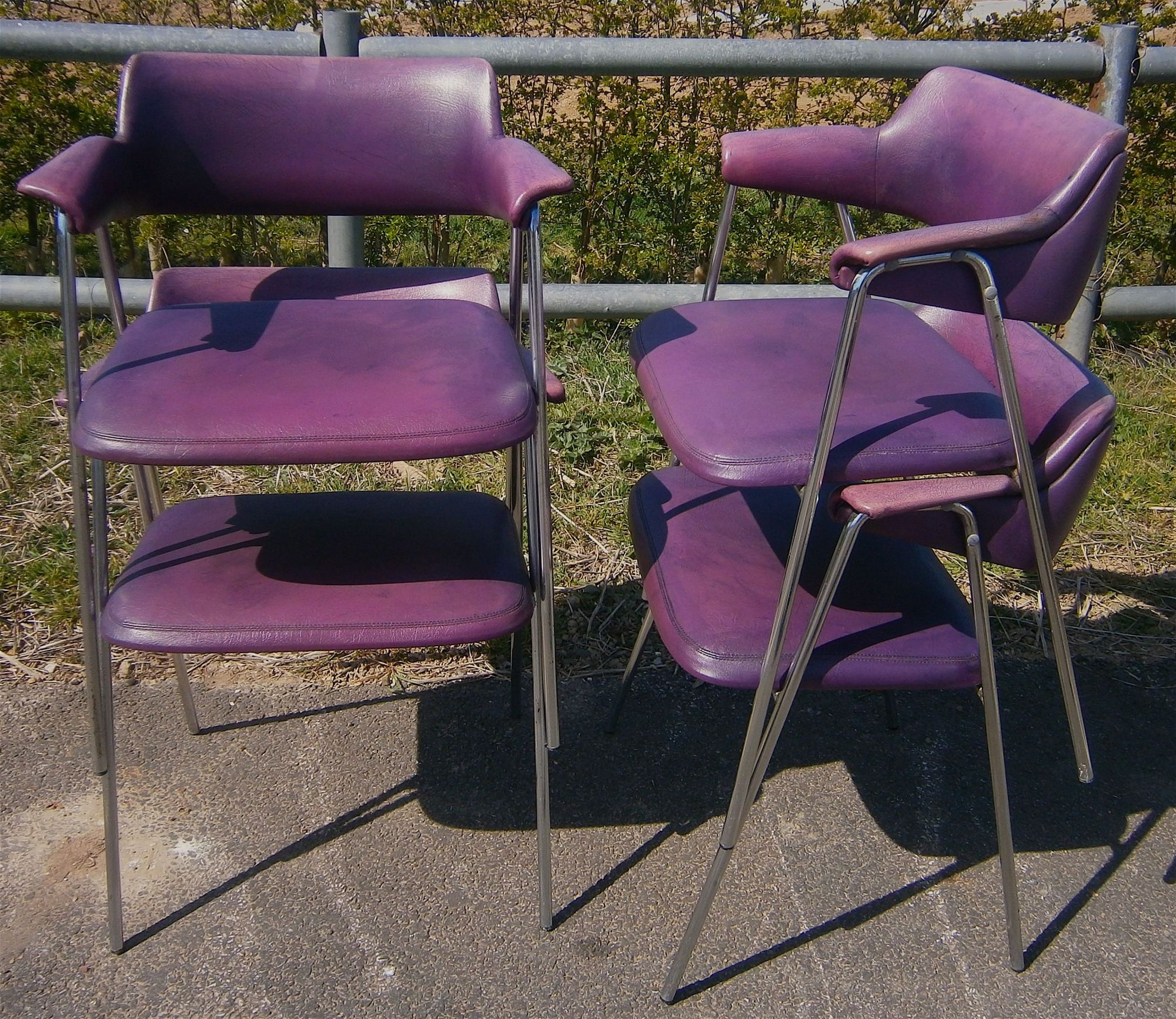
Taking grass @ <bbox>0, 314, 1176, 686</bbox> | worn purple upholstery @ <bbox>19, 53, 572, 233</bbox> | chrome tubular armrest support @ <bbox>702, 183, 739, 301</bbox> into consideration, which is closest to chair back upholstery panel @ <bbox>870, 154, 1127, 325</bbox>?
chrome tubular armrest support @ <bbox>702, 183, 739, 301</bbox>

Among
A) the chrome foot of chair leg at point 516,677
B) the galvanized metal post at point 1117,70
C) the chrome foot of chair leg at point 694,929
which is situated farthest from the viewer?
the galvanized metal post at point 1117,70

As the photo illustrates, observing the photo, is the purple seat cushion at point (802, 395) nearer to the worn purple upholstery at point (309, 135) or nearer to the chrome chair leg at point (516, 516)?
the chrome chair leg at point (516, 516)

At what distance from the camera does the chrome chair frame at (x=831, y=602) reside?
1640mm

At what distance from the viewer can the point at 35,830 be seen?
89.5 inches

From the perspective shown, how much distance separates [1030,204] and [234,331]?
1343 mm

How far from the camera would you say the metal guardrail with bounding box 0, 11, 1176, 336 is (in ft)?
10.3

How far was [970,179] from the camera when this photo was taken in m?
2.08

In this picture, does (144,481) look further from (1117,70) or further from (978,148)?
(1117,70)

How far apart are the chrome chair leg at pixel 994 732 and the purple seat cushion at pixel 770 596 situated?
6 cm

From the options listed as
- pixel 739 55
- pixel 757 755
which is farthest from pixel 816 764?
pixel 739 55

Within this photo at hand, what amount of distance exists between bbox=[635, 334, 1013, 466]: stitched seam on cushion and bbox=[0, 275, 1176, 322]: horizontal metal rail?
1.64 metres

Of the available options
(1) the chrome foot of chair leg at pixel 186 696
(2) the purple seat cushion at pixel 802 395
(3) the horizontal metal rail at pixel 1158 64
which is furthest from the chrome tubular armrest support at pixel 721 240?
(3) the horizontal metal rail at pixel 1158 64

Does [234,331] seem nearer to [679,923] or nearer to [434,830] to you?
[434,830]

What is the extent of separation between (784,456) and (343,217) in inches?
72.6
